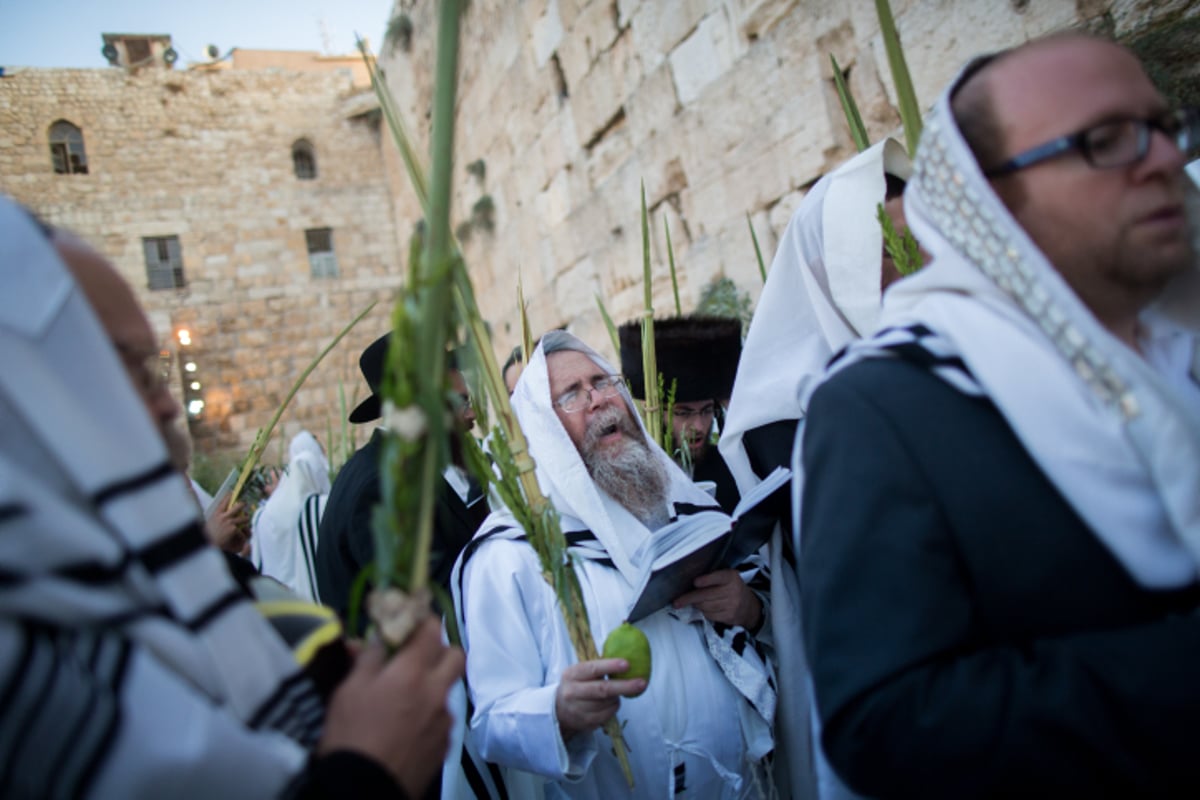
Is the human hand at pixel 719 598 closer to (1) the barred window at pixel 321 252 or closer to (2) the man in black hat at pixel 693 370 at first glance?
(2) the man in black hat at pixel 693 370

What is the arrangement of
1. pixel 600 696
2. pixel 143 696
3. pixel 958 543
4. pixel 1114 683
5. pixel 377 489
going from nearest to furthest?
pixel 143 696 → pixel 1114 683 → pixel 958 543 → pixel 600 696 → pixel 377 489

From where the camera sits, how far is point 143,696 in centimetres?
68

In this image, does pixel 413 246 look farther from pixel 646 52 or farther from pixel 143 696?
pixel 646 52

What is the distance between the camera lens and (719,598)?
1.78m

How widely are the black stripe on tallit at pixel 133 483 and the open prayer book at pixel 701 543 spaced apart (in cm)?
98

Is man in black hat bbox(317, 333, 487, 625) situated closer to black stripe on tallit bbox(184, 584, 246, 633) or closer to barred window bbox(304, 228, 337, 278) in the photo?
black stripe on tallit bbox(184, 584, 246, 633)

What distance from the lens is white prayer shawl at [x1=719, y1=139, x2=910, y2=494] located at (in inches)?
68.2

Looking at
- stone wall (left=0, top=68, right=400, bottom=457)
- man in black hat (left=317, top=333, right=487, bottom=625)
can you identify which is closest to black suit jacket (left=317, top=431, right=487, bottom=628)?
man in black hat (left=317, top=333, right=487, bottom=625)

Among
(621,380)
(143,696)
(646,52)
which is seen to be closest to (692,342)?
(621,380)

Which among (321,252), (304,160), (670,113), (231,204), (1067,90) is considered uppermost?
(304,160)

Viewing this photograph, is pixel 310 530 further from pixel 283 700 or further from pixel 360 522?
pixel 283 700

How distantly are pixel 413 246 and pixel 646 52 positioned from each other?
5.32 metres

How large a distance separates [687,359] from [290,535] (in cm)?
299

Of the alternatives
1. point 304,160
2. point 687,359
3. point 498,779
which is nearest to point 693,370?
point 687,359
